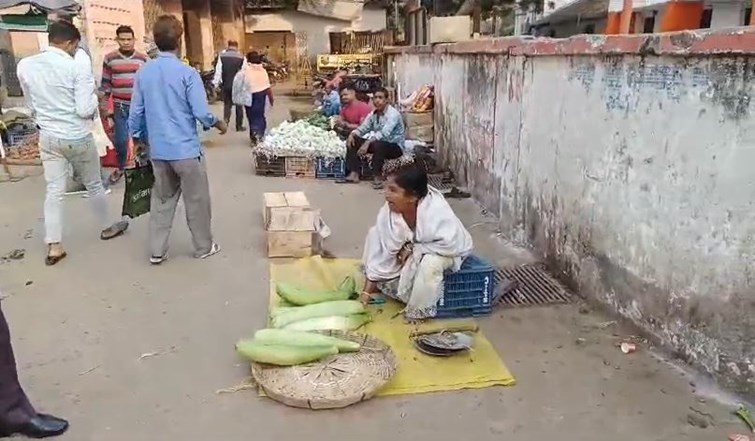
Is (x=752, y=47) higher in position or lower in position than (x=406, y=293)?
higher

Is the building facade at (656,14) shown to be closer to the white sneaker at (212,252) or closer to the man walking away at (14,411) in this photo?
the man walking away at (14,411)

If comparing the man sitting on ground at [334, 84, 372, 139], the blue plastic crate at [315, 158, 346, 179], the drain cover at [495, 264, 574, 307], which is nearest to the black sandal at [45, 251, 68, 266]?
the drain cover at [495, 264, 574, 307]

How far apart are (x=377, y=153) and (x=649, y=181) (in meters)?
5.03

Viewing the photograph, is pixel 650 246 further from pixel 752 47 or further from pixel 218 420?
pixel 218 420

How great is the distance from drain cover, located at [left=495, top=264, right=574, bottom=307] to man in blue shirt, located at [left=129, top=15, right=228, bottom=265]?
254 centimetres

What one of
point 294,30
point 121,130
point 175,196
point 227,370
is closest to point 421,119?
point 121,130

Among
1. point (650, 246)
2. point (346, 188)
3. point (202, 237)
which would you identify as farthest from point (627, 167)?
point (346, 188)

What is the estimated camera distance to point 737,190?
10.9 feet

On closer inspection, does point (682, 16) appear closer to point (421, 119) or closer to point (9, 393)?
point (421, 119)

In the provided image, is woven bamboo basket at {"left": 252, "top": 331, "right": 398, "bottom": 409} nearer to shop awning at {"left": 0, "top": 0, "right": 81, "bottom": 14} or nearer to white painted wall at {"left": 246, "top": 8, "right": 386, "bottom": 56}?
shop awning at {"left": 0, "top": 0, "right": 81, "bottom": 14}

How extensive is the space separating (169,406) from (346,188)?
5.44 m

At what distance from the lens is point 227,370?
12.6ft

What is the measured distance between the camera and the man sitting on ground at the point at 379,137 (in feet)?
28.4

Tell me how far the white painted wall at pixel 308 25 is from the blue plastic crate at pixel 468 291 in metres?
25.2
